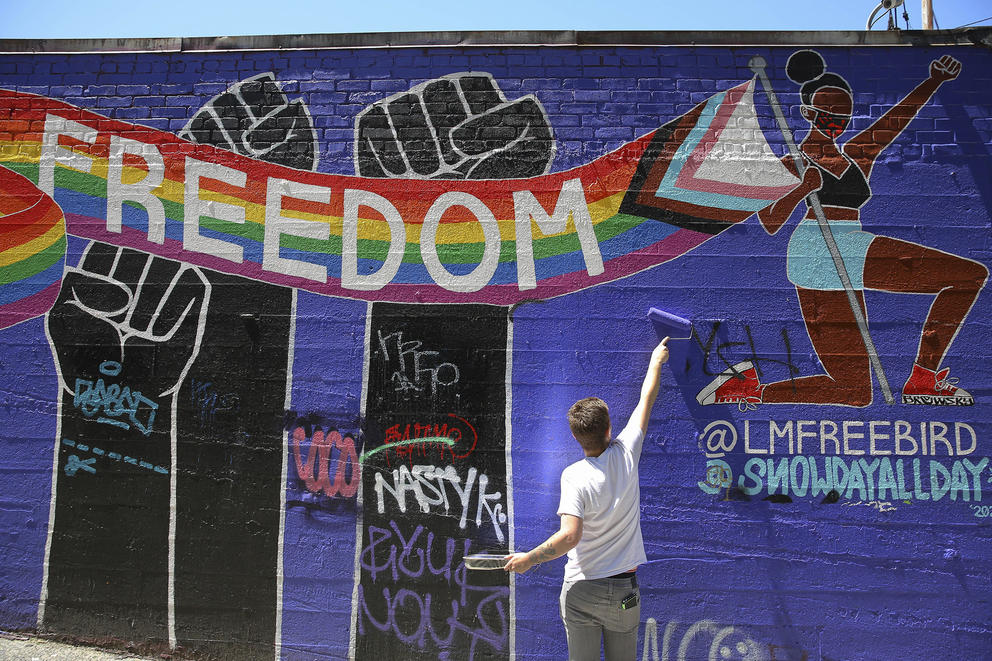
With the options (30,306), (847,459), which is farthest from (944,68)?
(30,306)

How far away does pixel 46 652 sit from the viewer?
153 inches

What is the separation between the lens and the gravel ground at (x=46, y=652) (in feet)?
12.6

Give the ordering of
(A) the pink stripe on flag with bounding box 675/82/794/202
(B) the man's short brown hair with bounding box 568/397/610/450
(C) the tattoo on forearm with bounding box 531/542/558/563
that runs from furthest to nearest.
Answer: (A) the pink stripe on flag with bounding box 675/82/794/202 < (B) the man's short brown hair with bounding box 568/397/610/450 < (C) the tattoo on forearm with bounding box 531/542/558/563

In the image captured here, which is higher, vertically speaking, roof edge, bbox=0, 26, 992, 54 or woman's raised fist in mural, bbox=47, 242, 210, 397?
roof edge, bbox=0, 26, 992, 54

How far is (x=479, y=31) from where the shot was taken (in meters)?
4.12

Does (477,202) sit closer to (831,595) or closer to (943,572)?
(831,595)

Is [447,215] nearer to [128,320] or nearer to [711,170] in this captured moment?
[711,170]

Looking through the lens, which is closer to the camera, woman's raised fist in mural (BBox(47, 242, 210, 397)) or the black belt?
the black belt

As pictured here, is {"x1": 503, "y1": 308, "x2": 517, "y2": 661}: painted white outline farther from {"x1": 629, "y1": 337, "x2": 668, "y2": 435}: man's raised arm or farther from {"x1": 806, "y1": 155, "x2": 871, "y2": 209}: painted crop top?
{"x1": 806, "y1": 155, "x2": 871, "y2": 209}: painted crop top

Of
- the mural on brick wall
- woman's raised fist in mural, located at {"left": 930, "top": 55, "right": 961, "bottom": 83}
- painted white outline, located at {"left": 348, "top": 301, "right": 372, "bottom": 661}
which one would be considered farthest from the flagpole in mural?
painted white outline, located at {"left": 348, "top": 301, "right": 372, "bottom": 661}

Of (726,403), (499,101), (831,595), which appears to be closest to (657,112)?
(499,101)

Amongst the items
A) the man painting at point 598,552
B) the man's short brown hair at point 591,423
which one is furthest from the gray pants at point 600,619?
the man's short brown hair at point 591,423

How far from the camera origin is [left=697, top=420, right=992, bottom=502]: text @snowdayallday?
3.72 metres

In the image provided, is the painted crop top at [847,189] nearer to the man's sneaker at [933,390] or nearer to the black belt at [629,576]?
the man's sneaker at [933,390]
